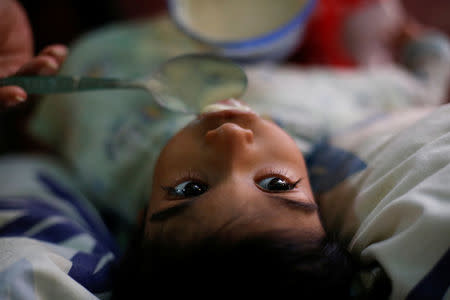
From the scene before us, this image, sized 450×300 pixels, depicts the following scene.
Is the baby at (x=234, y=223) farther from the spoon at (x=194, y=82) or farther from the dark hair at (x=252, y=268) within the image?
the spoon at (x=194, y=82)

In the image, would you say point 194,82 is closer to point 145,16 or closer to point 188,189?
point 188,189

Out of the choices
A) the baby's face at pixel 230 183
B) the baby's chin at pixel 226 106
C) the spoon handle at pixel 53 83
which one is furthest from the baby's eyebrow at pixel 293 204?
the spoon handle at pixel 53 83

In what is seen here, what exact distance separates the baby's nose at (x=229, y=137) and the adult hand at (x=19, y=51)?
0.21m

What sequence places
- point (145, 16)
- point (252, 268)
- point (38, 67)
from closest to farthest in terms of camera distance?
point (252, 268), point (38, 67), point (145, 16)

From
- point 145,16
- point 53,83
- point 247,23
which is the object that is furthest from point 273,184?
point 145,16

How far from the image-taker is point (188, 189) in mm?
432

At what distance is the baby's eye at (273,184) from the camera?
43 centimetres

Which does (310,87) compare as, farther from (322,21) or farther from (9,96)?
(9,96)

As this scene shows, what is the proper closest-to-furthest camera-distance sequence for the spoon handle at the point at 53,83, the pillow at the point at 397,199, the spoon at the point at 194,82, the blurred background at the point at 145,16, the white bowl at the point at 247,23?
the pillow at the point at 397,199 → the spoon handle at the point at 53,83 → the spoon at the point at 194,82 → the white bowl at the point at 247,23 → the blurred background at the point at 145,16

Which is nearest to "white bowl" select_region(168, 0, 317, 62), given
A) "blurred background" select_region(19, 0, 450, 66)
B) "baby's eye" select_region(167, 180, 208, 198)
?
"blurred background" select_region(19, 0, 450, 66)

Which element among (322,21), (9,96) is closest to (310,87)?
(322,21)

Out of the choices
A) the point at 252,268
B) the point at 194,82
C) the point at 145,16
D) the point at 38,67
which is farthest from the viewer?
the point at 145,16

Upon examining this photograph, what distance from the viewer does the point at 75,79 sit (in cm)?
46

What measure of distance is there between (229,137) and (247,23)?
0.46m
